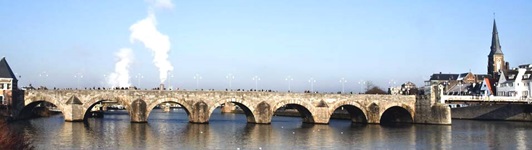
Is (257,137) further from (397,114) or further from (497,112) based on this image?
(497,112)

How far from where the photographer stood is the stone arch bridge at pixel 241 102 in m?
78.1

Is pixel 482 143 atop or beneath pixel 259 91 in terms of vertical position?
beneath

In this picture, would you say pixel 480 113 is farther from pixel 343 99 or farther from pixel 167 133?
pixel 167 133

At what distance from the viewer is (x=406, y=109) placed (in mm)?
87375

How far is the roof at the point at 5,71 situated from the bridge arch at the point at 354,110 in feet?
140

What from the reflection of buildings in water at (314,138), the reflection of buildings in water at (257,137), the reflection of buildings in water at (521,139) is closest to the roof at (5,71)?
the reflection of buildings in water at (257,137)

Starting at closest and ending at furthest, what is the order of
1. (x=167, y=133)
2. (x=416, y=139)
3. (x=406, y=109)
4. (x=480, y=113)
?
(x=416, y=139) < (x=167, y=133) < (x=406, y=109) < (x=480, y=113)

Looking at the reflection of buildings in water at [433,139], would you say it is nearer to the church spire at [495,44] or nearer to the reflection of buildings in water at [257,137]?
the reflection of buildings in water at [257,137]

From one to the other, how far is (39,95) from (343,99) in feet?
131

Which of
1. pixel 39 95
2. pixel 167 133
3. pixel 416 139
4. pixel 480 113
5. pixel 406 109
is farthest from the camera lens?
pixel 480 113

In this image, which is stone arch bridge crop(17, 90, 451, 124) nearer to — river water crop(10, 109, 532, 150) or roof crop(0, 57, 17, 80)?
roof crop(0, 57, 17, 80)

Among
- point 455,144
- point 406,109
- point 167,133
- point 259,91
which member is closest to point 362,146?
point 455,144

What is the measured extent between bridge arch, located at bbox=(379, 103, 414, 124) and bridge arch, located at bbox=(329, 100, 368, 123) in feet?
8.29

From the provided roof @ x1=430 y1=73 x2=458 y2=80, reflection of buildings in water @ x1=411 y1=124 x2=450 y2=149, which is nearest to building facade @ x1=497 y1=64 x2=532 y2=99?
reflection of buildings in water @ x1=411 y1=124 x2=450 y2=149
